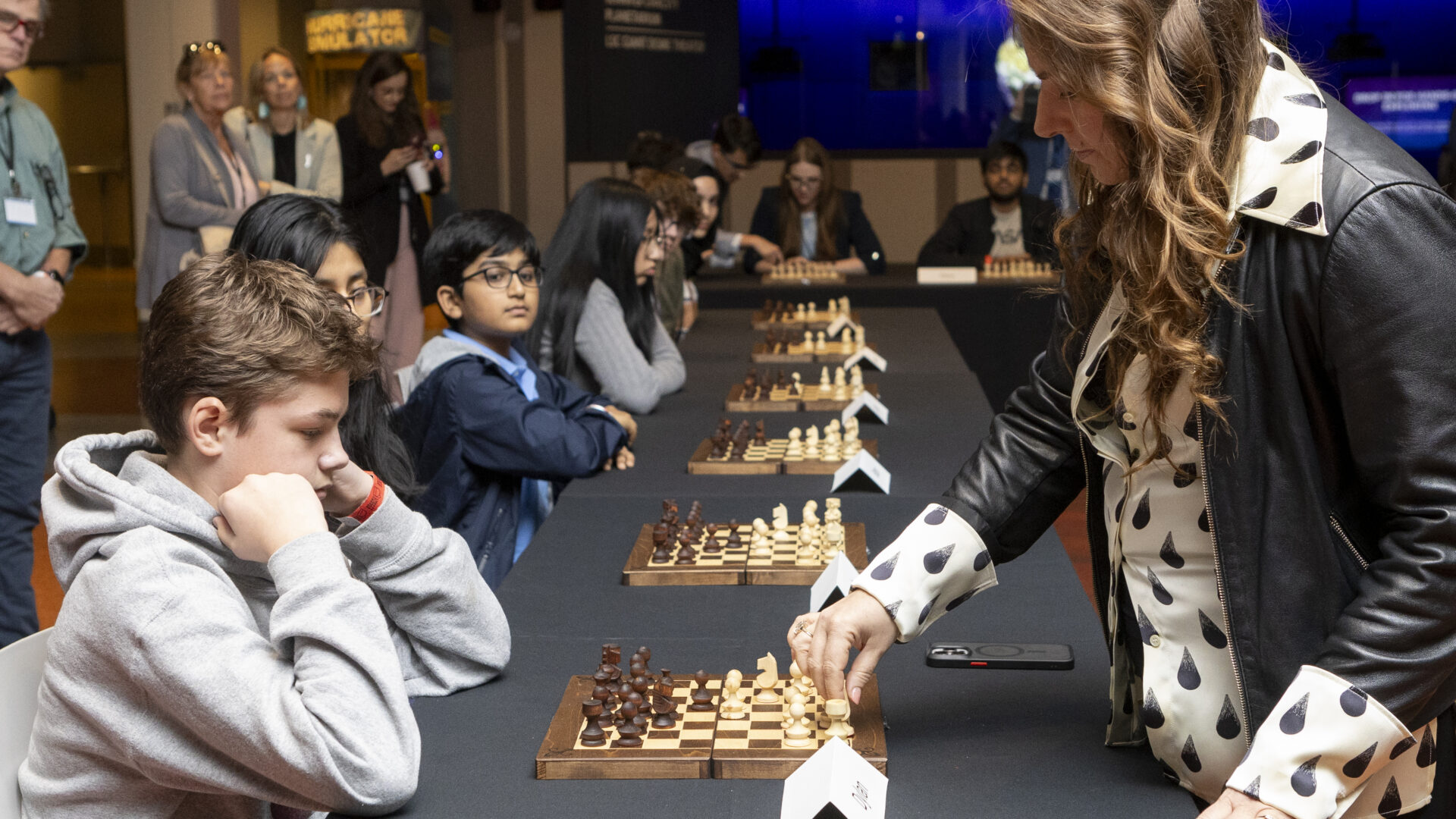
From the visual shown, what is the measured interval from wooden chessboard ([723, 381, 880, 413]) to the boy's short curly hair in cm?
218

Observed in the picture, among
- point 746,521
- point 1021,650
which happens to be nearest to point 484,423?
point 746,521

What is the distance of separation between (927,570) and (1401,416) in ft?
1.67

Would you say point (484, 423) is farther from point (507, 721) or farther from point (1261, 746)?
point (1261, 746)

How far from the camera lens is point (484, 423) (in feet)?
8.98

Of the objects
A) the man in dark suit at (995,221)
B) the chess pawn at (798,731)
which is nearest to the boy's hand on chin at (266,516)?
the chess pawn at (798,731)

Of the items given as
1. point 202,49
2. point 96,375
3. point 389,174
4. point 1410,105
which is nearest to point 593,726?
point 202,49

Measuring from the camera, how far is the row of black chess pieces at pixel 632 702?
4.34ft

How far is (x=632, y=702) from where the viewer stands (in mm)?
1341

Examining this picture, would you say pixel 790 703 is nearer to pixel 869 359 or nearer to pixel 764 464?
pixel 764 464

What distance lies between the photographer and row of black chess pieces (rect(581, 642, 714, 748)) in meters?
1.32

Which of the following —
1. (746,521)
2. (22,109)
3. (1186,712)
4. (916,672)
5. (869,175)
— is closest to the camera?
(1186,712)

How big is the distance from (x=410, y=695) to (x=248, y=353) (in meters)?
0.44

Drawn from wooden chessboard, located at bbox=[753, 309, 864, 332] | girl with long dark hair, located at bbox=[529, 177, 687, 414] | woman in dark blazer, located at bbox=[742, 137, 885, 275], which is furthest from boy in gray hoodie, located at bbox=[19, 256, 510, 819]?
woman in dark blazer, located at bbox=[742, 137, 885, 275]

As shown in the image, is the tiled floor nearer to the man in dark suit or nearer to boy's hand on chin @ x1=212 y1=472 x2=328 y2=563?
the man in dark suit
